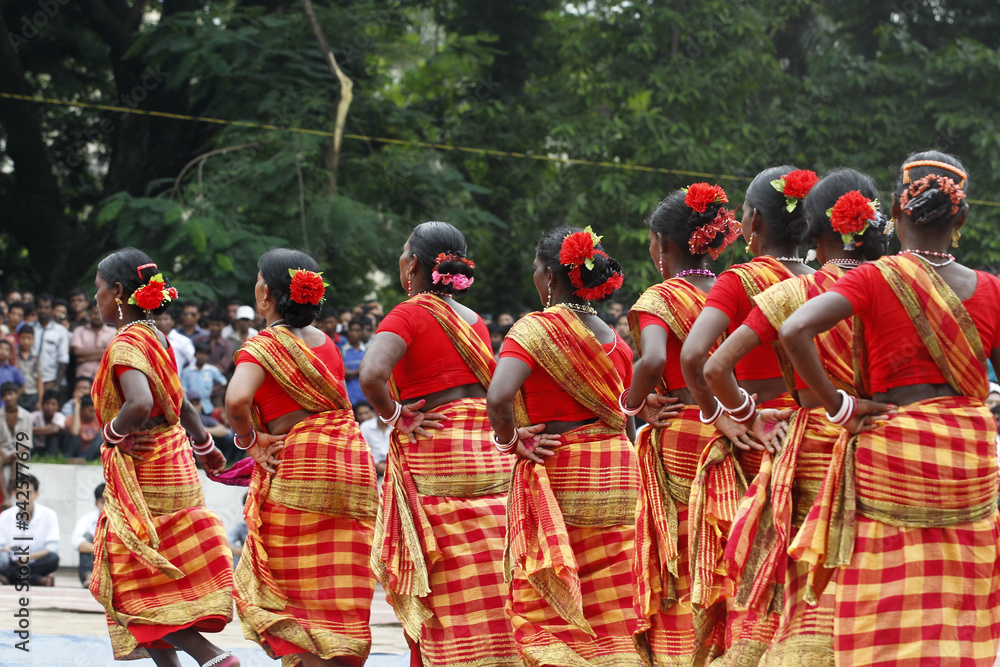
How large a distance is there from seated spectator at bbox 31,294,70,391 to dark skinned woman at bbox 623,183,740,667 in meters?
8.83

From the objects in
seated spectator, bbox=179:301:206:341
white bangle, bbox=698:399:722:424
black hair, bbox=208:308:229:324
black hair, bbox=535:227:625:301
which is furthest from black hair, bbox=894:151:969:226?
seated spectator, bbox=179:301:206:341

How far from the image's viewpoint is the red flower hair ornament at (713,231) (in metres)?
5.12

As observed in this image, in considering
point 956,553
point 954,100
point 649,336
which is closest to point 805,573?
point 956,553

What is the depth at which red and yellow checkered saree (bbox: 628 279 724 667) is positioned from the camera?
16.3 ft

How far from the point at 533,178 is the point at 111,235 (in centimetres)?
577

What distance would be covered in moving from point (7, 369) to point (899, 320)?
1000cm

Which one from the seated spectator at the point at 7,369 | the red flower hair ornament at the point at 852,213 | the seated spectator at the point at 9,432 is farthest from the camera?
the seated spectator at the point at 7,369

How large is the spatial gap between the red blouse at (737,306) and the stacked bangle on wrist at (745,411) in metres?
0.26

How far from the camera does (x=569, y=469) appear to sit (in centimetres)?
516

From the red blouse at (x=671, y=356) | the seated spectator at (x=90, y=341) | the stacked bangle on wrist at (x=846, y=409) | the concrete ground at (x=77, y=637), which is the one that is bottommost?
the concrete ground at (x=77, y=637)

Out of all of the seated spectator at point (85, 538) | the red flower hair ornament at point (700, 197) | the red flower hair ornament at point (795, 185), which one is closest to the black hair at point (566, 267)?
the red flower hair ornament at point (700, 197)

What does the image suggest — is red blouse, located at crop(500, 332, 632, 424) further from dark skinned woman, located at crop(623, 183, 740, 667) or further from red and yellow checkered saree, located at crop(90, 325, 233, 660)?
red and yellow checkered saree, located at crop(90, 325, 233, 660)

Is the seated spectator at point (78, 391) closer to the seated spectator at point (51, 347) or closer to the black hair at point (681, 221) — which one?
the seated spectator at point (51, 347)

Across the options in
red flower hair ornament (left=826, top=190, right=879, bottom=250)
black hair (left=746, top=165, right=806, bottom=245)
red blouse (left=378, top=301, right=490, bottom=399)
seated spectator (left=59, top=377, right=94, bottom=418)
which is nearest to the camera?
red flower hair ornament (left=826, top=190, right=879, bottom=250)
